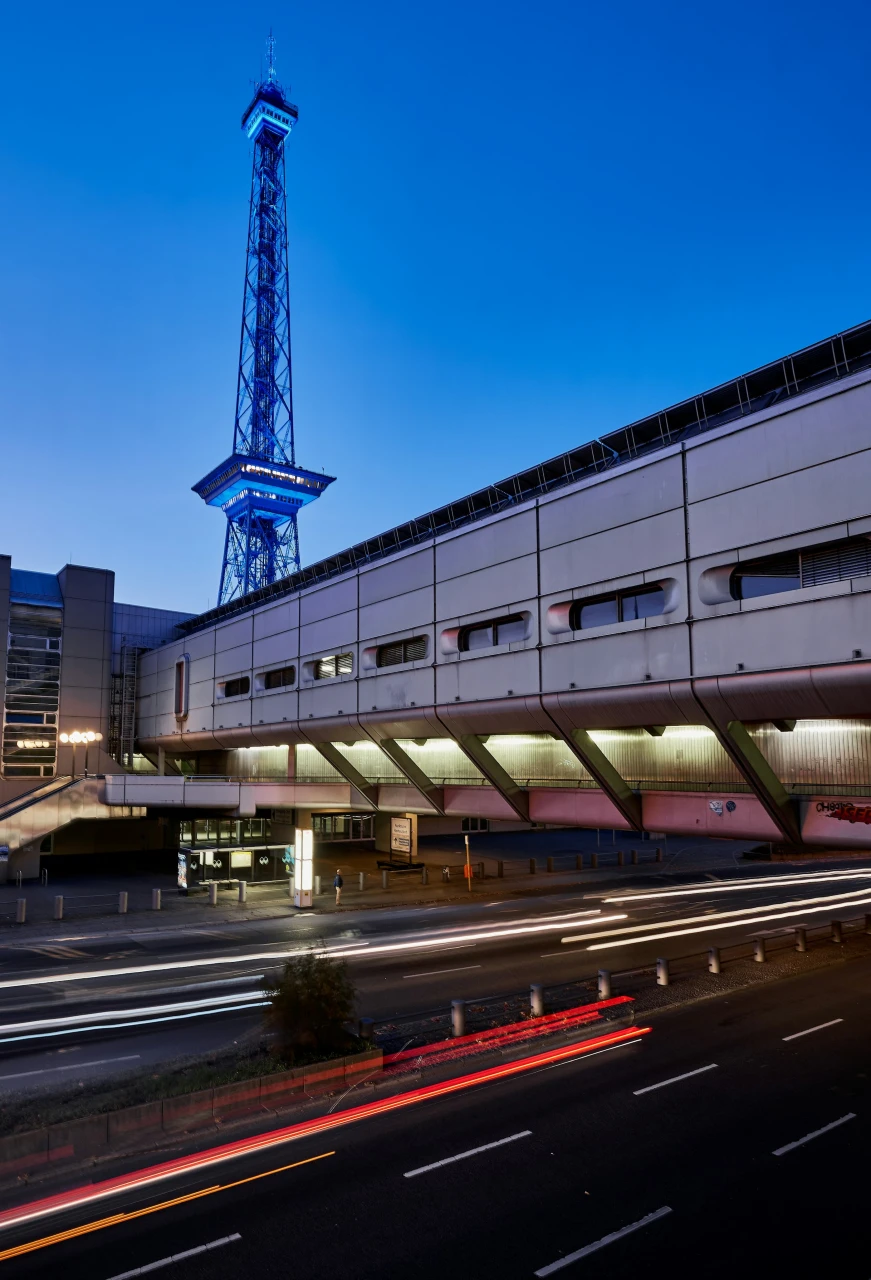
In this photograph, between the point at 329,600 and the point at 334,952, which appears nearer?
the point at 334,952

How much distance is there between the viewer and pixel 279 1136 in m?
11.6

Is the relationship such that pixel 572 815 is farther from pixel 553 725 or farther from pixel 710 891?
pixel 710 891

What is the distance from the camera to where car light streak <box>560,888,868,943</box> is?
26.8 m

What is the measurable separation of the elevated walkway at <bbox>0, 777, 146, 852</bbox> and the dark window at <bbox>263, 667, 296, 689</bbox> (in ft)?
34.3

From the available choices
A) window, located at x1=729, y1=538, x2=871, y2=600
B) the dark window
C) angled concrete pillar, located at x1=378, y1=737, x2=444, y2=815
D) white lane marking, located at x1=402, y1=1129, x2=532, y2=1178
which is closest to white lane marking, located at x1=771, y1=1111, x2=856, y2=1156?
white lane marking, located at x1=402, y1=1129, x2=532, y2=1178

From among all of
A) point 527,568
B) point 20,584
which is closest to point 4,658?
point 20,584

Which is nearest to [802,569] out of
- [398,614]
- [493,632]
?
[493,632]

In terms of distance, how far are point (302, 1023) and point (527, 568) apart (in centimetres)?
1499

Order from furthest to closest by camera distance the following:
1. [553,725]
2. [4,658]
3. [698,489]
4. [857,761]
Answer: [4,658] → [553,725] → [698,489] → [857,761]

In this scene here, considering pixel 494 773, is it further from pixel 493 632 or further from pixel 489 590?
pixel 489 590

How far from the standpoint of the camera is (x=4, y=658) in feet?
174

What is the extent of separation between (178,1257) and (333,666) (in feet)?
87.6

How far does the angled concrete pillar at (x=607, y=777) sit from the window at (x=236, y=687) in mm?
23964

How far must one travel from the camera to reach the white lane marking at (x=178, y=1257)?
8398 millimetres
